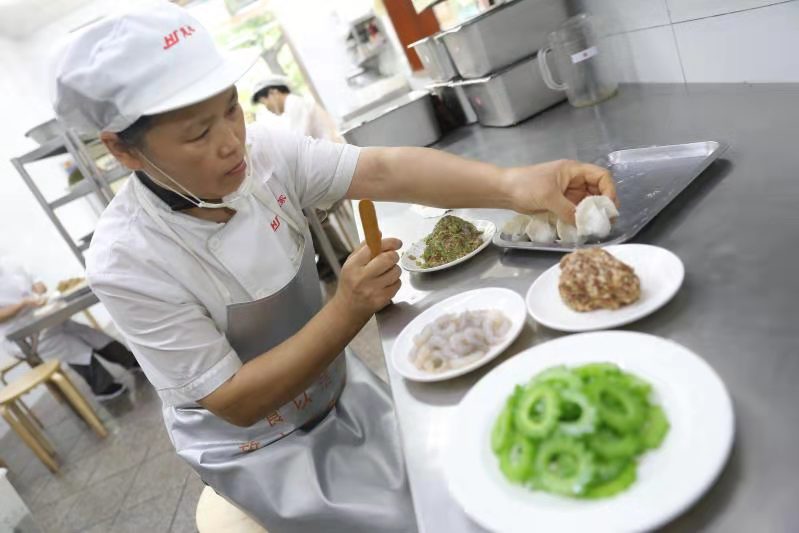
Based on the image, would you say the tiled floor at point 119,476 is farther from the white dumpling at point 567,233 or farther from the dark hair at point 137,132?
the dark hair at point 137,132

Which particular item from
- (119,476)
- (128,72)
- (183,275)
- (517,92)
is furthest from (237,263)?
(119,476)

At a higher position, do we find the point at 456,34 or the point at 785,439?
the point at 456,34

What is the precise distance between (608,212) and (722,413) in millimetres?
602

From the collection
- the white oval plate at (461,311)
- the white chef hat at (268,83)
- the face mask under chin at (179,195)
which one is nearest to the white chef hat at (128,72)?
the face mask under chin at (179,195)

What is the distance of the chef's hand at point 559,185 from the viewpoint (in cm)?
118

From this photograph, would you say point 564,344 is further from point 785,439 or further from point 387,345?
point 387,345

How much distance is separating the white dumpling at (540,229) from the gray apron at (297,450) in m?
0.64

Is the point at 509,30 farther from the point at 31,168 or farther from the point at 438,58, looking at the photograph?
the point at 31,168

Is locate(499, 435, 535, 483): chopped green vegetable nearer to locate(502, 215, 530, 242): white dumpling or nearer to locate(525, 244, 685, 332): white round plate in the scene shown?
locate(525, 244, 685, 332): white round plate

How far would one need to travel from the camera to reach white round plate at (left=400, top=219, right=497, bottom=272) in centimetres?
131

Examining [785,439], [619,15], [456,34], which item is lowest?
[785,439]

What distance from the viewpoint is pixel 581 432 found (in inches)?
23.7

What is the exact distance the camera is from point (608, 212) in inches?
43.1

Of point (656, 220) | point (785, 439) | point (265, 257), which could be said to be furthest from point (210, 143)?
point (785, 439)
